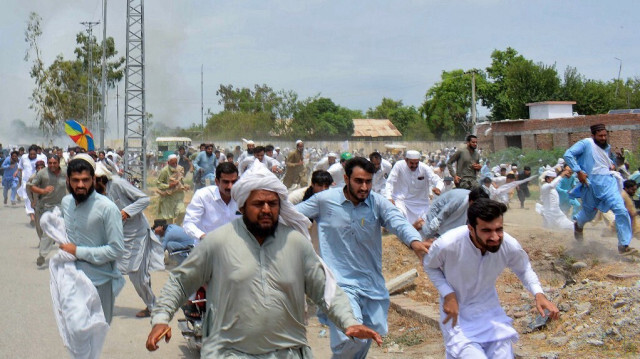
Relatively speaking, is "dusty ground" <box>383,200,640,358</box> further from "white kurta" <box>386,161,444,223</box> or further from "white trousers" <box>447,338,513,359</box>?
"white trousers" <box>447,338,513,359</box>

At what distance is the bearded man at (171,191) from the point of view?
13.4 m

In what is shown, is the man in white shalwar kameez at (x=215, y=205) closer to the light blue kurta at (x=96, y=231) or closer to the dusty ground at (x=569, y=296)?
the light blue kurta at (x=96, y=231)

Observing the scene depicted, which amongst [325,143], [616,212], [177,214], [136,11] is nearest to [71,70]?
[325,143]

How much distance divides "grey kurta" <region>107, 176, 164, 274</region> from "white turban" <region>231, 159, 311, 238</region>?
Answer: 434 cm

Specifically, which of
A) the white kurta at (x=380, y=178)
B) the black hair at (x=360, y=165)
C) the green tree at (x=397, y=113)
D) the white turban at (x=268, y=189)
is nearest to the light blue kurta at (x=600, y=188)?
the white kurta at (x=380, y=178)

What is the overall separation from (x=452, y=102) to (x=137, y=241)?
207 ft

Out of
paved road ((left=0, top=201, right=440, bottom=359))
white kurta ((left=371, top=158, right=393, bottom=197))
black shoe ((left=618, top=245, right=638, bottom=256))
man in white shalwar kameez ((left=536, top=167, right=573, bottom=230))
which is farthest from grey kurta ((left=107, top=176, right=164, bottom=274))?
man in white shalwar kameez ((left=536, top=167, right=573, bottom=230))

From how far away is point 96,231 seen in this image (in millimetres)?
5527

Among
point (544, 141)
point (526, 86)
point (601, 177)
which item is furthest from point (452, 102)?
point (601, 177)

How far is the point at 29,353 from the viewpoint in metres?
6.95

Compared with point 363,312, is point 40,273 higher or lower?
lower

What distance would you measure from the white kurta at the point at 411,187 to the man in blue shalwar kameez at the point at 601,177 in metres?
1.98

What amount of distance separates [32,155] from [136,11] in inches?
314

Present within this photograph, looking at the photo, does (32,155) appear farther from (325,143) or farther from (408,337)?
(325,143)
